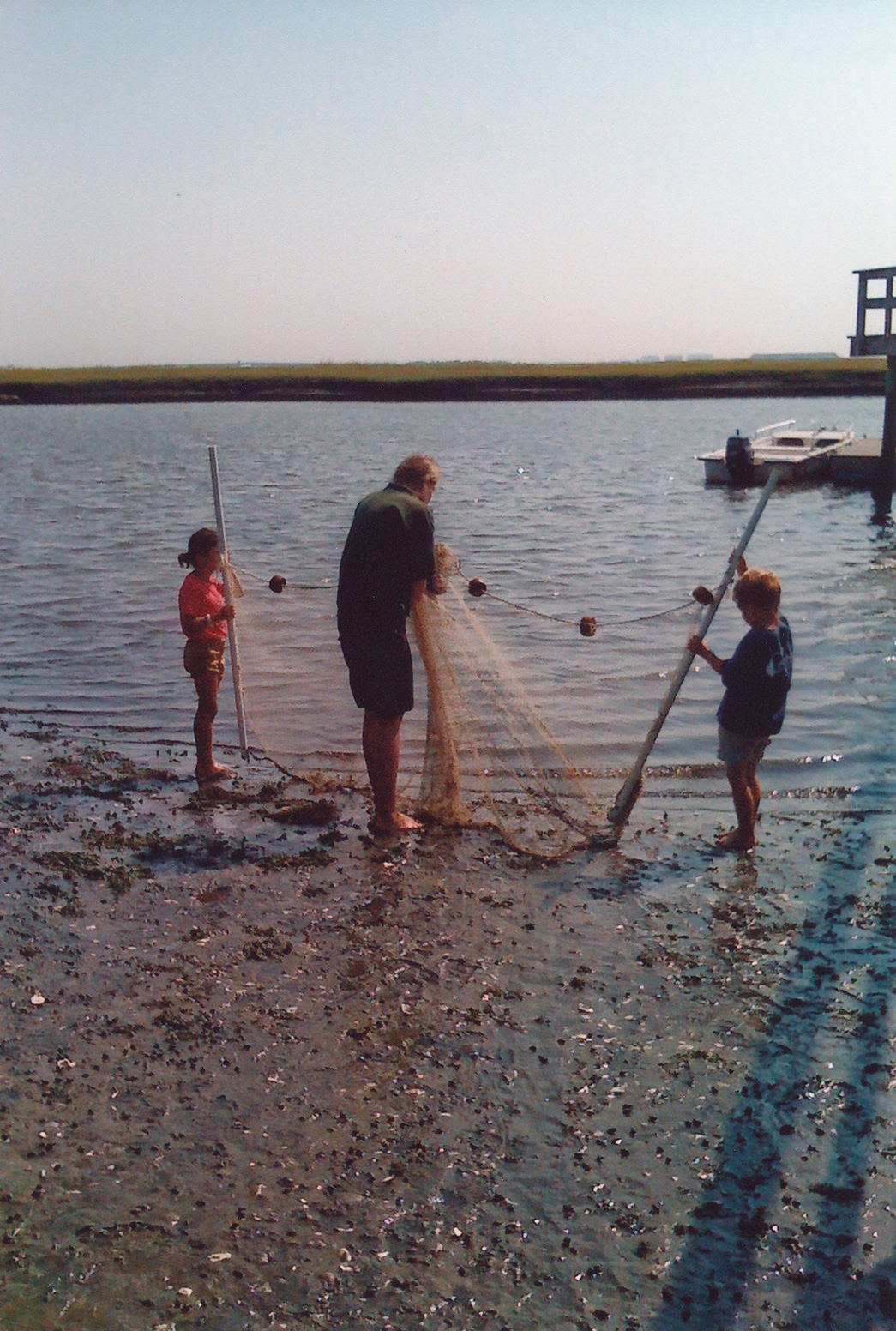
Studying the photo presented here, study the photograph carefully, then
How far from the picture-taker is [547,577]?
66.2ft

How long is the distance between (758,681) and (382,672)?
2.12 metres

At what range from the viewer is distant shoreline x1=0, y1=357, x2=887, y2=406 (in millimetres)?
102000

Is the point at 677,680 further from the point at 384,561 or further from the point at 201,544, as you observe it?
the point at 201,544

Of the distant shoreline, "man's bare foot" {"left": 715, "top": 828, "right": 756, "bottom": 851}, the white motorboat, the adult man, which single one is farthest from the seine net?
the distant shoreline

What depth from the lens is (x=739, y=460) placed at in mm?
33188

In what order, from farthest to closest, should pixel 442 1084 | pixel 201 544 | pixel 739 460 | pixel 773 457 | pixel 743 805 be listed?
1. pixel 773 457
2. pixel 739 460
3. pixel 201 544
4. pixel 743 805
5. pixel 442 1084

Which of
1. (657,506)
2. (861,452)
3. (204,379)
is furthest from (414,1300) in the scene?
(204,379)

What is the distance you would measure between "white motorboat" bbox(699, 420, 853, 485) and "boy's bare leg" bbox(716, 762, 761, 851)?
2546cm

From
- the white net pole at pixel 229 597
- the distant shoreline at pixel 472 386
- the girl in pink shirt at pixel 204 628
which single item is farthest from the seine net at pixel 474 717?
the distant shoreline at pixel 472 386

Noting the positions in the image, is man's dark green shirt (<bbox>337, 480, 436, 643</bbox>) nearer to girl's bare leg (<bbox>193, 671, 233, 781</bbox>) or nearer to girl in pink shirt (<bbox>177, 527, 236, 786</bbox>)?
girl in pink shirt (<bbox>177, 527, 236, 786</bbox>)

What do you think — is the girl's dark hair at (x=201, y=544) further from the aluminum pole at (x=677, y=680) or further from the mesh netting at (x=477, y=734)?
the aluminum pole at (x=677, y=680)

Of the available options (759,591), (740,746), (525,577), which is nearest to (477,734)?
(740,746)

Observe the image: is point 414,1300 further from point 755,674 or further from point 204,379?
point 204,379

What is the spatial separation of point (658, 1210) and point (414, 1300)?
2.87 feet
